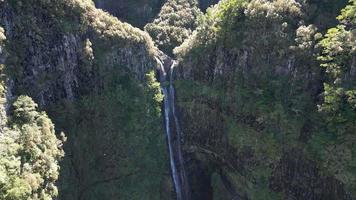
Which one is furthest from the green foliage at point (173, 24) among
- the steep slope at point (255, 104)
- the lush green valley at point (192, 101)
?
the steep slope at point (255, 104)

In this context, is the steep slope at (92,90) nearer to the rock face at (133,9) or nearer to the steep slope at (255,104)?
the steep slope at (255,104)

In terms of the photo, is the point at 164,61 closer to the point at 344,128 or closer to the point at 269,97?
the point at 269,97

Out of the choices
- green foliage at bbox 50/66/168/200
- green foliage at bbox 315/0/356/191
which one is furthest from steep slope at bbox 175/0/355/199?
green foliage at bbox 50/66/168/200

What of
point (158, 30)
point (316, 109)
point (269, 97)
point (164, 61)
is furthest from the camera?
point (158, 30)

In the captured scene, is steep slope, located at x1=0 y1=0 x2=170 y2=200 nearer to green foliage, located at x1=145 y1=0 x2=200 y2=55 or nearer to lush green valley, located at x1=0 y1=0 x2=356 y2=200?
lush green valley, located at x1=0 y1=0 x2=356 y2=200

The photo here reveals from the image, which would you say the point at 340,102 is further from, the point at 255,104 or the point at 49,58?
the point at 49,58

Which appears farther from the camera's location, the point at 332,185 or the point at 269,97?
the point at 269,97

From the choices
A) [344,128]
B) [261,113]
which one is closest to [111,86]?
[261,113]
